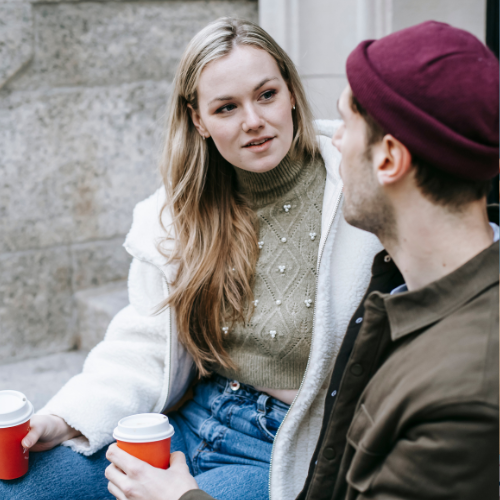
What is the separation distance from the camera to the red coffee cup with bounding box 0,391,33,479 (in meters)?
1.58

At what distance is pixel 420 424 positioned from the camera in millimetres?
987

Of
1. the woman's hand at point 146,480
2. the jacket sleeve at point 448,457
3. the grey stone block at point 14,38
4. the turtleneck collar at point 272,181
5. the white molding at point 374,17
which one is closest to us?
the jacket sleeve at point 448,457

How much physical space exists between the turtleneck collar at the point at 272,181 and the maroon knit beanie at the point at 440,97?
0.88 metres

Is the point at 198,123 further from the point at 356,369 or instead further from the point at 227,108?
the point at 356,369

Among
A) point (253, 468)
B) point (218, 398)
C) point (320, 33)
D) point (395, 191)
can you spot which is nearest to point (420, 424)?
point (395, 191)

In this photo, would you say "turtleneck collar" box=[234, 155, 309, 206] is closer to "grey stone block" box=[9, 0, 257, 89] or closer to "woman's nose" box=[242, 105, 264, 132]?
"woman's nose" box=[242, 105, 264, 132]

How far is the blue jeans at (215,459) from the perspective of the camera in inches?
66.7

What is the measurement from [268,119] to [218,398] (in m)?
0.96

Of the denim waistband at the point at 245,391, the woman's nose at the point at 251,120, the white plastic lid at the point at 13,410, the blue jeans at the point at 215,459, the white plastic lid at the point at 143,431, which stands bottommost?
the blue jeans at the point at 215,459

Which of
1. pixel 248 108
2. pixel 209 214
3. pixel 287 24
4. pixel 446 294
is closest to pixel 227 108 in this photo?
pixel 248 108

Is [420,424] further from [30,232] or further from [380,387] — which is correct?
[30,232]

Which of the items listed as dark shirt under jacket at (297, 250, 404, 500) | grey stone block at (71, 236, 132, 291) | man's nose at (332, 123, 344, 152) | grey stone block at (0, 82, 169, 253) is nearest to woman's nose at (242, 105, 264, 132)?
man's nose at (332, 123, 344, 152)

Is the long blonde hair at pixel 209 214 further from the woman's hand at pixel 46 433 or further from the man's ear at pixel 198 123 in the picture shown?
the woman's hand at pixel 46 433

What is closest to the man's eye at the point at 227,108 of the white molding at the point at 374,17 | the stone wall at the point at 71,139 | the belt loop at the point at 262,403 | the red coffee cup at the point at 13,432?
the belt loop at the point at 262,403
